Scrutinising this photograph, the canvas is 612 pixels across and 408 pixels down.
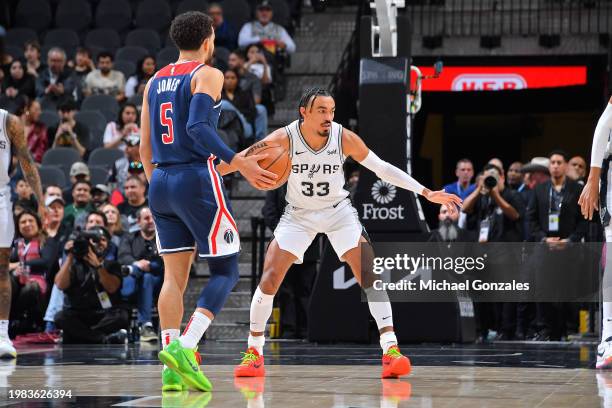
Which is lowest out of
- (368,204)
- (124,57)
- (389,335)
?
(389,335)

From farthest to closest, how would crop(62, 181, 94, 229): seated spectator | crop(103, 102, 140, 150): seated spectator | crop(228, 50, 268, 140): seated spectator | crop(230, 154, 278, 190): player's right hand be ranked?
crop(103, 102, 140, 150): seated spectator < crop(228, 50, 268, 140): seated spectator < crop(62, 181, 94, 229): seated spectator < crop(230, 154, 278, 190): player's right hand

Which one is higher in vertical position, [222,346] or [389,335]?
[389,335]

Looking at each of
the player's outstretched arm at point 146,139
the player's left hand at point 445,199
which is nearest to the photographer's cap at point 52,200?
the player's outstretched arm at point 146,139

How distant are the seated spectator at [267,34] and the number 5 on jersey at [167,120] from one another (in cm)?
1013

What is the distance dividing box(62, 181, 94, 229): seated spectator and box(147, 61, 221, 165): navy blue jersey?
22.2 ft

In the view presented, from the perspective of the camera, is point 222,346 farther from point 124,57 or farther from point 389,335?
point 124,57

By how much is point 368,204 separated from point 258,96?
15.6 ft

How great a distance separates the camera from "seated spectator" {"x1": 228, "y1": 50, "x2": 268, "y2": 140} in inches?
566

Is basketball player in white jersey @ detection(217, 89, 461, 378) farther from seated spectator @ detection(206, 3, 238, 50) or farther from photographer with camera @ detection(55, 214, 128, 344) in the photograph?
seated spectator @ detection(206, 3, 238, 50)

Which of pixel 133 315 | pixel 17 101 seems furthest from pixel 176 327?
pixel 17 101

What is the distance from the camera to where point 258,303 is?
7441 mm

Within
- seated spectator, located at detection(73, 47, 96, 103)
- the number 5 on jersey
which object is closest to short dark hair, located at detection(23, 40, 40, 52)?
seated spectator, located at detection(73, 47, 96, 103)

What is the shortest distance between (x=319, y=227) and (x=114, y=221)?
5.36 meters

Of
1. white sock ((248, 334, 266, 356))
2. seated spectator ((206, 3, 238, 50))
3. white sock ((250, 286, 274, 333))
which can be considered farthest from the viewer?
seated spectator ((206, 3, 238, 50))
